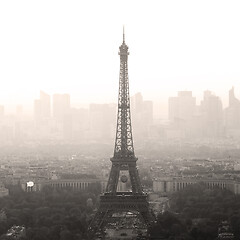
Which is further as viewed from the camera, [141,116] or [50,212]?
[141,116]

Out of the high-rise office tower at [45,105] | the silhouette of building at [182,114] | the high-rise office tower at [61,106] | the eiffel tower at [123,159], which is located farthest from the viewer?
the high-rise office tower at [45,105]

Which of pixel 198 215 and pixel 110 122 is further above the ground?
pixel 110 122

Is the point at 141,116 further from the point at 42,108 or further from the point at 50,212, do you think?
the point at 50,212

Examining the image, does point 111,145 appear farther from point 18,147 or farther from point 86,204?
point 86,204

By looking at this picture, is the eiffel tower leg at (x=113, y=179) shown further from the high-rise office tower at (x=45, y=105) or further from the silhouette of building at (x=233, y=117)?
the high-rise office tower at (x=45, y=105)

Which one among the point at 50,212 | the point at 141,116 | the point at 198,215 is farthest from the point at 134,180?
the point at 141,116

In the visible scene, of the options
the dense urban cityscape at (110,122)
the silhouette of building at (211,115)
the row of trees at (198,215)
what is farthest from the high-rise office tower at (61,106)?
the row of trees at (198,215)

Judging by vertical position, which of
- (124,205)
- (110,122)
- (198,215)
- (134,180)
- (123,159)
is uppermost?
(110,122)

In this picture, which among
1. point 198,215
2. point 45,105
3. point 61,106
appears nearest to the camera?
point 198,215

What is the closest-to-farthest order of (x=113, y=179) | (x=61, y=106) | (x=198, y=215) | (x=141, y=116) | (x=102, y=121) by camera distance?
(x=198, y=215)
(x=113, y=179)
(x=141, y=116)
(x=102, y=121)
(x=61, y=106)

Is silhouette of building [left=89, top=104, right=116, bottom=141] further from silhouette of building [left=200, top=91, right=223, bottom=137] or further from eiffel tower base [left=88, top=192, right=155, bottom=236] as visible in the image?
eiffel tower base [left=88, top=192, right=155, bottom=236]

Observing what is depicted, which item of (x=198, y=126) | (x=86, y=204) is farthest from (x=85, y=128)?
(x=86, y=204)
